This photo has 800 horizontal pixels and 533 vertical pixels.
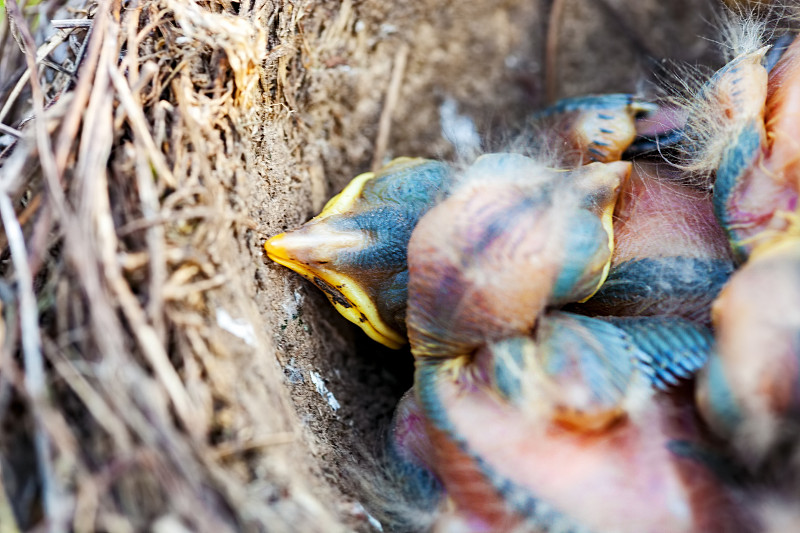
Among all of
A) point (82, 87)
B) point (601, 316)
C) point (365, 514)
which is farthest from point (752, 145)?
point (82, 87)

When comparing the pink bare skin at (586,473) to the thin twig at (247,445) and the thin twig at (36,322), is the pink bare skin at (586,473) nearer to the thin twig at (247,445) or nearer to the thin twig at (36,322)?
the thin twig at (247,445)

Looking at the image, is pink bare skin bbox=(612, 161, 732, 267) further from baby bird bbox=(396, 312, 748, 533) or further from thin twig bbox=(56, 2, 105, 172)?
thin twig bbox=(56, 2, 105, 172)

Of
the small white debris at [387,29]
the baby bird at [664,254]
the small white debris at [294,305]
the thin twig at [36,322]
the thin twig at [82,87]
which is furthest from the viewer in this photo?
the small white debris at [387,29]

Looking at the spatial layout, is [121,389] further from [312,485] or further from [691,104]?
[691,104]

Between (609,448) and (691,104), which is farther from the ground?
(691,104)

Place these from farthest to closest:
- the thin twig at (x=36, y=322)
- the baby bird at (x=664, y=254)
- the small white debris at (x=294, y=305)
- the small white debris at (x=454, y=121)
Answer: the small white debris at (x=454, y=121)
the small white debris at (x=294, y=305)
the baby bird at (x=664, y=254)
the thin twig at (x=36, y=322)

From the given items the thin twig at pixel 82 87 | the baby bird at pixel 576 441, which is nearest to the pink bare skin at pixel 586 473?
the baby bird at pixel 576 441

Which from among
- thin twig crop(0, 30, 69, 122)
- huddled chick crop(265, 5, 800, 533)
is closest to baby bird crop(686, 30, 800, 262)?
huddled chick crop(265, 5, 800, 533)

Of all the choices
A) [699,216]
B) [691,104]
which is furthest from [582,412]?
[691,104]
